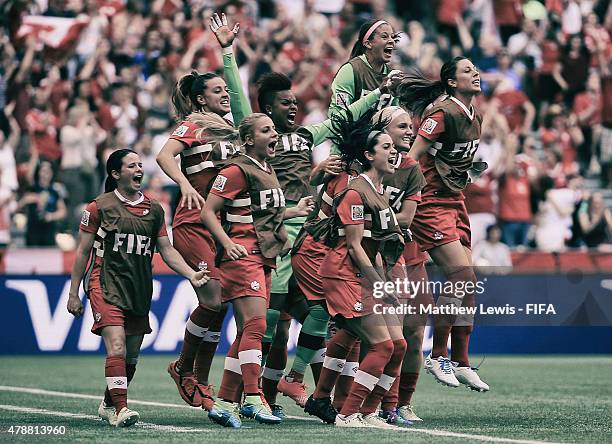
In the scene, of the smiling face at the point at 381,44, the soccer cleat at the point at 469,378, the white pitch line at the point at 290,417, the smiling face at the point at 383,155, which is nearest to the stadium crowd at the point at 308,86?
the white pitch line at the point at 290,417

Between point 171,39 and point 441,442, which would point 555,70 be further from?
point 441,442

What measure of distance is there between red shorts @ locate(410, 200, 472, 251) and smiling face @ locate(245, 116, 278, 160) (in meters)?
1.68

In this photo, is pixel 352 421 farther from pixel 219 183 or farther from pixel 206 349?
pixel 219 183

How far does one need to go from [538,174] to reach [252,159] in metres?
11.3

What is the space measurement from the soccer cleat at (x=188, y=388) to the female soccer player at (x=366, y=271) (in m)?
1.41

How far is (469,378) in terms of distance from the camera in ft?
36.7

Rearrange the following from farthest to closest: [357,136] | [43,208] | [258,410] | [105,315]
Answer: [43,208], [357,136], [105,315], [258,410]

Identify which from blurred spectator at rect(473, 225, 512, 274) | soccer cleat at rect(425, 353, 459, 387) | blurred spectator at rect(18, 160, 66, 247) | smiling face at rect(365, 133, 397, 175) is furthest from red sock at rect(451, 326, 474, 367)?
blurred spectator at rect(18, 160, 66, 247)

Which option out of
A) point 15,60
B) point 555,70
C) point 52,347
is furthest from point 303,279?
point 555,70

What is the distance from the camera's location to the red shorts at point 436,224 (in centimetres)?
1138

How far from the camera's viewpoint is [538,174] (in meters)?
20.9

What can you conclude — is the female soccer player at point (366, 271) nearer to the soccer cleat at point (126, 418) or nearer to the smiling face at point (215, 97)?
the smiling face at point (215, 97)

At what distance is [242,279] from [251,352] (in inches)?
20.8

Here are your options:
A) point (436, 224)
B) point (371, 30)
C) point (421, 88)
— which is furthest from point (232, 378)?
point (371, 30)
